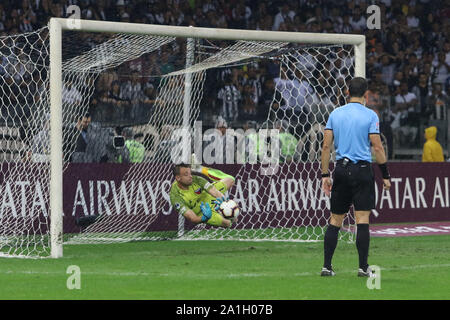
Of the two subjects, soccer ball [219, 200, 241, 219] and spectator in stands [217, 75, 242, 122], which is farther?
spectator in stands [217, 75, 242, 122]

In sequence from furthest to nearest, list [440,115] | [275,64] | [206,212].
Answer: [275,64], [440,115], [206,212]

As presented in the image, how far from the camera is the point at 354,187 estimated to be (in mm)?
9781

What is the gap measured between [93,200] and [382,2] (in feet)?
44.2

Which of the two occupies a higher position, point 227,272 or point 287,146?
point 287,146

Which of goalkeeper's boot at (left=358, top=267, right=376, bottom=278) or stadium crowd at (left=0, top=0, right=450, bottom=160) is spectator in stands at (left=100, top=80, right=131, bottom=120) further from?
goalkeeper's boot at (left=358, top=267, right=376, bottom=278)

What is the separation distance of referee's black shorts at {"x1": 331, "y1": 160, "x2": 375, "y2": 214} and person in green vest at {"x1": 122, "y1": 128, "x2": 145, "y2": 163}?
24.4 ft

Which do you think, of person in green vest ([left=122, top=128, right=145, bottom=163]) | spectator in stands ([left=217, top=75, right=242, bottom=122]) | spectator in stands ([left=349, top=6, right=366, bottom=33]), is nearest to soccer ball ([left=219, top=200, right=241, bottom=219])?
person in green vest ([left=122, top=128, right=145, bottom=163])

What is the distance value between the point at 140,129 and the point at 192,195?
328 cm

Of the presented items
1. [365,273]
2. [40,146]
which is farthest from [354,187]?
[40,146]

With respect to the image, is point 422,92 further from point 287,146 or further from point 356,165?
point 356,165

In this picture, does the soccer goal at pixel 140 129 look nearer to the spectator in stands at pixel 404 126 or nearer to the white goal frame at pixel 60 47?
the white goal frame at pixel 60 47

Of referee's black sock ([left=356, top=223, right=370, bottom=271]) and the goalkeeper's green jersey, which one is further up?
the goalkeeper's green jersey

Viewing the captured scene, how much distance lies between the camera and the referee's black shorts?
976 cm

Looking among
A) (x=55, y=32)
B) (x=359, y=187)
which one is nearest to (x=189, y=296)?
(x=359, y=187)
